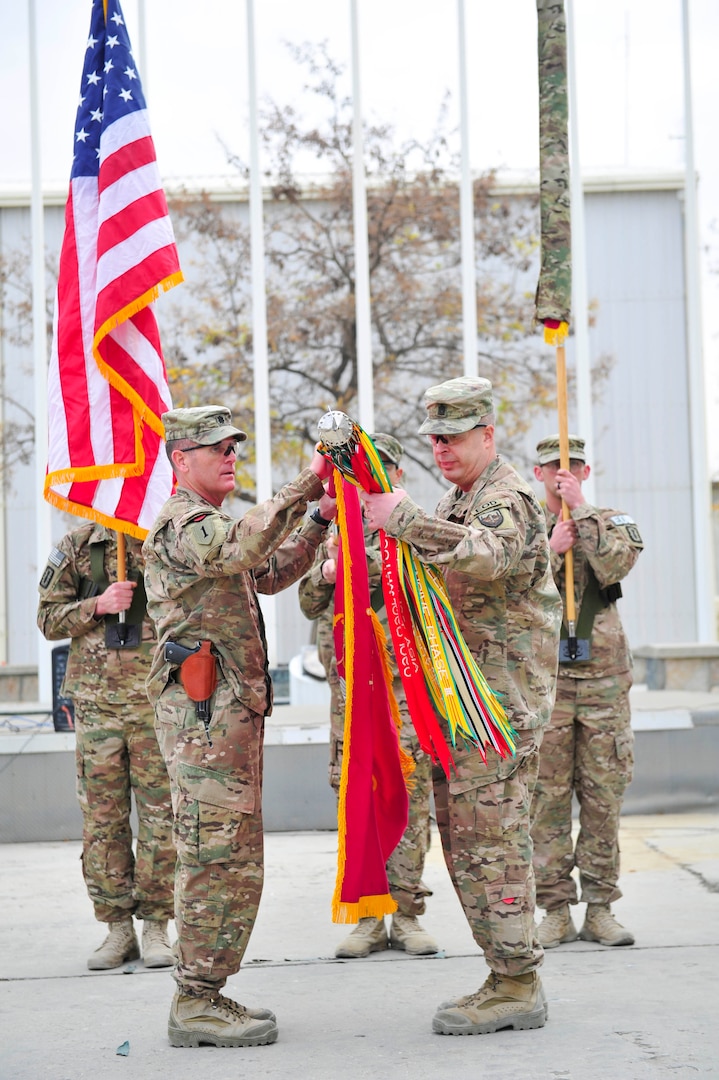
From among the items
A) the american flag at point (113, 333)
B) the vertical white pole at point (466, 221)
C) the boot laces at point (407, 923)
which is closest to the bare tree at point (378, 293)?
the vertical white pole at point (466, 221)

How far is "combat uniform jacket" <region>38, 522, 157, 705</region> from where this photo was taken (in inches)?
219

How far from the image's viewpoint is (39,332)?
11188 mm

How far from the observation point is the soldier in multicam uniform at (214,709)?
420cm

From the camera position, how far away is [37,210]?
11.3 m

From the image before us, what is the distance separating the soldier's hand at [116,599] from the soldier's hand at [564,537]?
1878mm

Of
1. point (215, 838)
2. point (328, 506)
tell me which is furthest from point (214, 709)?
point (328, 506)

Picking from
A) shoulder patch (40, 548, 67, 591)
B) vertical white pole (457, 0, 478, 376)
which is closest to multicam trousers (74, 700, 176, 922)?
shoulder patch (40, 548, 67, 591)

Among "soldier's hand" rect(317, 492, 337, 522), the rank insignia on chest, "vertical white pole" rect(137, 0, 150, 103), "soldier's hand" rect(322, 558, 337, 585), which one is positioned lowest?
"soldier's hand" rect(322, 558, 337, 585)

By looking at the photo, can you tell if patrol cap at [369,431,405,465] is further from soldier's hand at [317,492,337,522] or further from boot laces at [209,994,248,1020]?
boot laces at [209,994,248,1020]

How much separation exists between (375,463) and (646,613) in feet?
37.9

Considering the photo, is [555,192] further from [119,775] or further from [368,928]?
[368,928]

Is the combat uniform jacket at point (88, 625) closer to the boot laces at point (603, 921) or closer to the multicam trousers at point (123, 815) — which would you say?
the multicam trousers at point (123, 815)

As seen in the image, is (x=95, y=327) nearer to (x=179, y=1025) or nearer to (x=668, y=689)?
(x=179, y=1025)

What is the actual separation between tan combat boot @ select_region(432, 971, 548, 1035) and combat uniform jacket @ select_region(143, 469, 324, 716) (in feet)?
3.82
